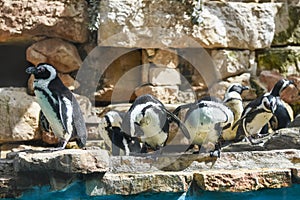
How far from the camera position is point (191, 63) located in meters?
5.16

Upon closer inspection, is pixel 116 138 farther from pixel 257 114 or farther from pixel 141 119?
pixel 257 114

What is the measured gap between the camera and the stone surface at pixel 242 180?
2834 millimetres

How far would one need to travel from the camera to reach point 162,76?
4.94 m

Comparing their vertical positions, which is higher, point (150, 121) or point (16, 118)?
point (150, 121)

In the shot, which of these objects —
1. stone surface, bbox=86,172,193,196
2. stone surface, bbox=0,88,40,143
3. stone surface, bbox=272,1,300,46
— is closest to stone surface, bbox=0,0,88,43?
stone surface, bbox=0,88,40,143

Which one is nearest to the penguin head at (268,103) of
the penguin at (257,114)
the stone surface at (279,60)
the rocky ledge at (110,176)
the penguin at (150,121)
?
the penguin at (257,114)

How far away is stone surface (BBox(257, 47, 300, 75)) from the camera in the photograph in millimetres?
5348

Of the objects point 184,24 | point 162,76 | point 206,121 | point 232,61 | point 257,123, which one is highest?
point 184,24

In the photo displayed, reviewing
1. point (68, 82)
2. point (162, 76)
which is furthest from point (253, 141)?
point (68, 82)

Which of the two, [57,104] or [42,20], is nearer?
[57,104]

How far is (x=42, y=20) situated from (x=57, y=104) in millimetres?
1492

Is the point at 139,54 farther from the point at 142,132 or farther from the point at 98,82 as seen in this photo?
the point at 142,132

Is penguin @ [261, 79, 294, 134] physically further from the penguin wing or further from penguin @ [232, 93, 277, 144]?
the penguin wing

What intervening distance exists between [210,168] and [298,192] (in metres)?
0.40
